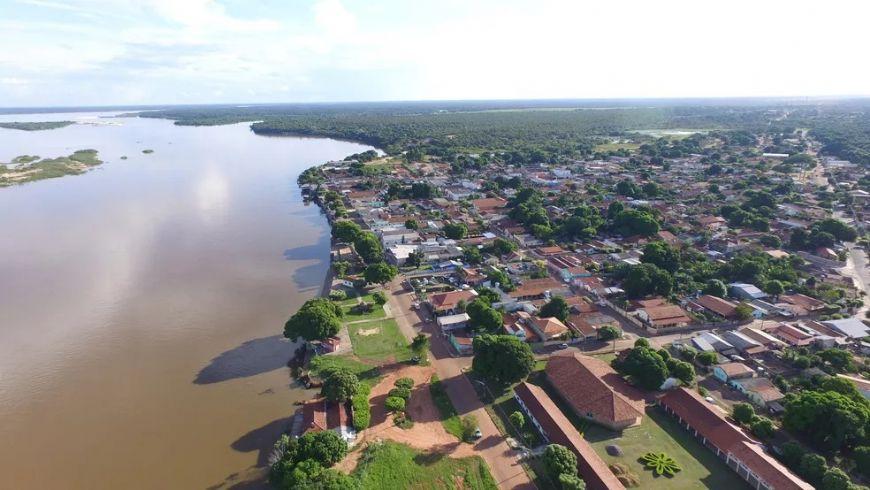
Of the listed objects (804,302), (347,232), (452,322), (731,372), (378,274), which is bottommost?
(804,302)

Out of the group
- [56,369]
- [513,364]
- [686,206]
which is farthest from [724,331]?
[56,369]

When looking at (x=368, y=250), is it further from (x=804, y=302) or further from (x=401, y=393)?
(x=804, y=302)

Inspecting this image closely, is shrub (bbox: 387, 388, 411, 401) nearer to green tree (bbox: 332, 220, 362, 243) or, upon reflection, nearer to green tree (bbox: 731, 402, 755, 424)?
green tree (bbox: 731, 402, 755, 424)

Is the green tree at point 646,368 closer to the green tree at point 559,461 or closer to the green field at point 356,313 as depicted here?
the green tree at point 559,461

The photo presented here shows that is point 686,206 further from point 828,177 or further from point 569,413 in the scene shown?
point 569,413

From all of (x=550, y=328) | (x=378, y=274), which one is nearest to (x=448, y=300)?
(x=378, y=274)
